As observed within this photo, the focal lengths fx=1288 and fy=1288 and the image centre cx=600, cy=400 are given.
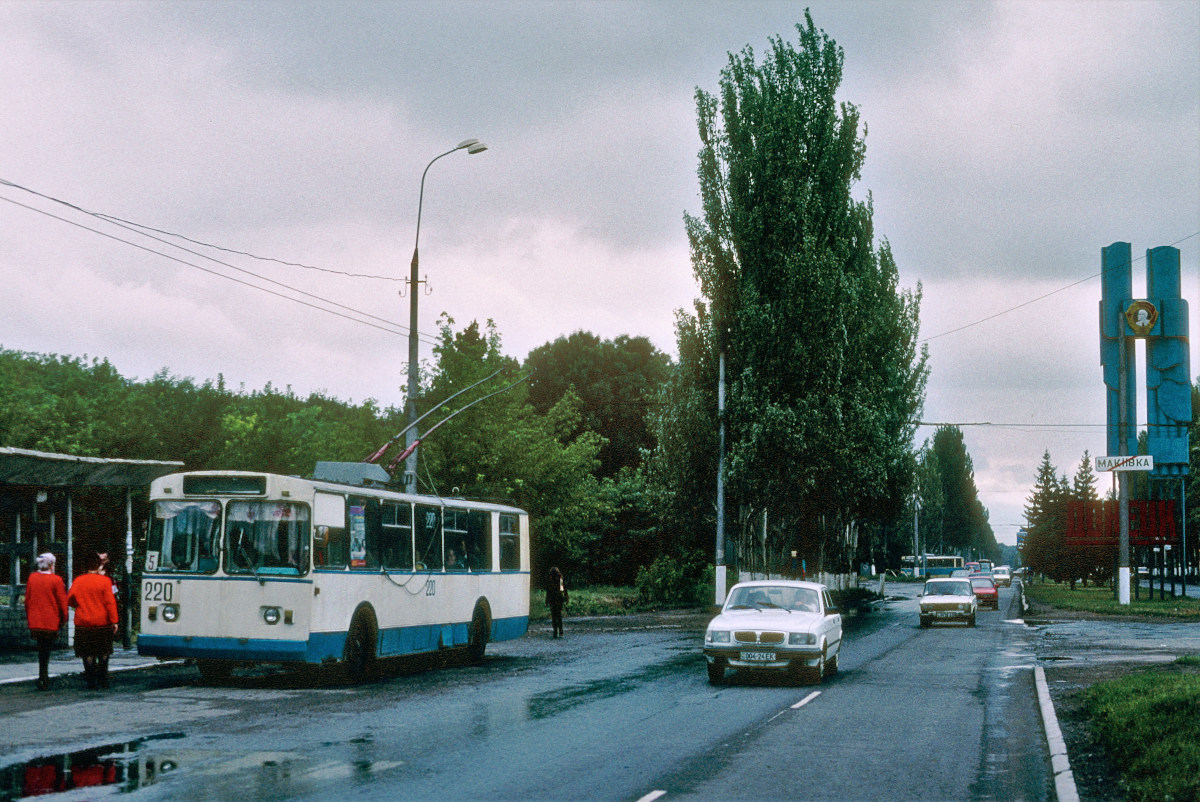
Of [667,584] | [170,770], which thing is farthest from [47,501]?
[667,584]

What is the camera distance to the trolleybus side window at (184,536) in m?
17.3

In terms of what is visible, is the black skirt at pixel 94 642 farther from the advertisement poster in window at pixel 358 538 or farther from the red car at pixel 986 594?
the red car at pixel 986 594

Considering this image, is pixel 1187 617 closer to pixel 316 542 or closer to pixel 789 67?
pixel 789 67

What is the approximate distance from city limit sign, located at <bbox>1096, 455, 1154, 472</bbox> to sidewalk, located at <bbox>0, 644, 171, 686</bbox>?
37.8 m

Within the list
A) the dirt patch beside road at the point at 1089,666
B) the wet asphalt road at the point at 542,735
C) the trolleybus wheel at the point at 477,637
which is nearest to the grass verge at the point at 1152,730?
the dirt patch beside road at the point at 1089,666

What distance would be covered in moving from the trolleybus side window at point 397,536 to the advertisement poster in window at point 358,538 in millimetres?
731

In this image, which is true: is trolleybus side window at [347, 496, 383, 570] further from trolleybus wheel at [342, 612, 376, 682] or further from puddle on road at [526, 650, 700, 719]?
puddle on road at [526, 650, 700, 719]

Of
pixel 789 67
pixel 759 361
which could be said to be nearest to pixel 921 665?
pixel 759 361

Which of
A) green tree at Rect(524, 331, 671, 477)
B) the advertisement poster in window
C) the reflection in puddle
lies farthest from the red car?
the reflection in puddle

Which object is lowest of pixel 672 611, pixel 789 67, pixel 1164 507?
pixel 672 611

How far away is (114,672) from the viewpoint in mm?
18344

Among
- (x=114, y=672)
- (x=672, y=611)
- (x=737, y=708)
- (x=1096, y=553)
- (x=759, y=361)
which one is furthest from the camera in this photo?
(x=1096, y=553)

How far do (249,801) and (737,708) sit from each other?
7.46m

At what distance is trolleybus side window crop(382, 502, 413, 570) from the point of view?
1934cm
